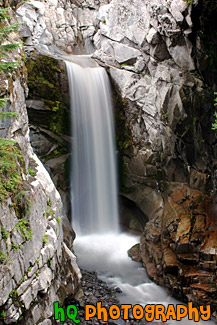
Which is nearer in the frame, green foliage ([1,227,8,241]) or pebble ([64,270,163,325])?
green foliage ([1,227,8,241])

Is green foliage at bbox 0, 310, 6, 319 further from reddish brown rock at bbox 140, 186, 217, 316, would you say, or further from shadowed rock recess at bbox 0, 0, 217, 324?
reddish brown rock at bbox 140, 186, 217, 316

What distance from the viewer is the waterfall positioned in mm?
15078

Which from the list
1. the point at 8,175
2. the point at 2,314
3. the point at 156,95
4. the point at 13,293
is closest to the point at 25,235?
the point at 13,293

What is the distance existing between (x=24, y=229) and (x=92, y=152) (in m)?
9.42

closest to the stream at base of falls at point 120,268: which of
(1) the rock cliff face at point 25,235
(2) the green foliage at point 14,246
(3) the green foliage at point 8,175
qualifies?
(1) the rock cliff face at point 25,235

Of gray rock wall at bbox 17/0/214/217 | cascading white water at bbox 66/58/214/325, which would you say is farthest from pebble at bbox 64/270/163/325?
gray rock wall at bbox 17/0/214/217

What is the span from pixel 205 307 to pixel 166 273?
184 cm

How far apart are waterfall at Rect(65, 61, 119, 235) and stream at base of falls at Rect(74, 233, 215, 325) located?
100 cm

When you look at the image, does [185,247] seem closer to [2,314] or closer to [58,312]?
[58,312]

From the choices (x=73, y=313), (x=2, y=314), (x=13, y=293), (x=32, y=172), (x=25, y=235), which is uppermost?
(x=32, y=172)

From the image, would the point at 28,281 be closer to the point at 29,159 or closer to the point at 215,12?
the point at 29,159

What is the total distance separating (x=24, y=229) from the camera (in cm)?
619

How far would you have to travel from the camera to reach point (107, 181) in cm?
1564

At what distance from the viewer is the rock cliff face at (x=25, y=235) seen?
220 inches
